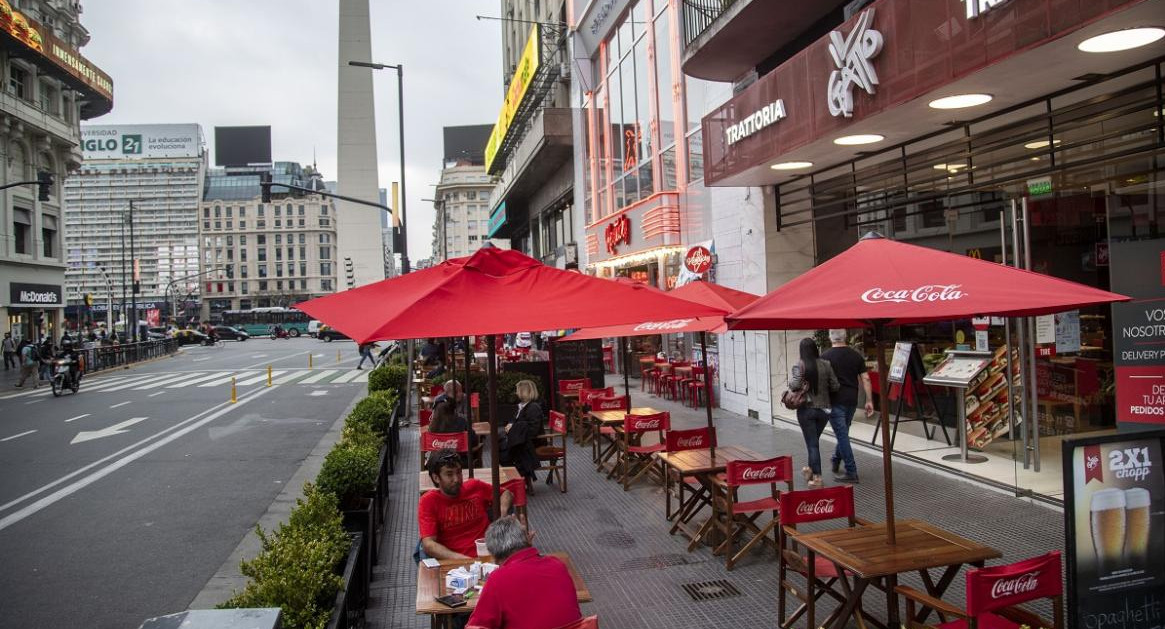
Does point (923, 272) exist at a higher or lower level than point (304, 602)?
higher

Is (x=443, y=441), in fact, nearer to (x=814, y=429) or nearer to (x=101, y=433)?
(x=814, y=429)

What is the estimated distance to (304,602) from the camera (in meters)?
4.05

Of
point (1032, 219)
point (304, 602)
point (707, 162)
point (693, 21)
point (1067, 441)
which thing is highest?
point (693, 21)

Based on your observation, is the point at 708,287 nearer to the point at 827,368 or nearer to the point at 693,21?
the point at 827,368

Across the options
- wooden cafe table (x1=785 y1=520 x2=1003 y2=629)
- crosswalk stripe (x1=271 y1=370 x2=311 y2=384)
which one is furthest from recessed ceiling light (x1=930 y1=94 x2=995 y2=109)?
crosswalk stripe (x1=271 y1=370 x2=311 y2=384)

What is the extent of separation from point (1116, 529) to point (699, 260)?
Answer: 11.6 m

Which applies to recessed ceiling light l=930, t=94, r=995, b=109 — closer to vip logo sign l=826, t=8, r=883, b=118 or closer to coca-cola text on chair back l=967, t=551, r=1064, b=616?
vip logo sign l=826, t=8, r=883, b=118

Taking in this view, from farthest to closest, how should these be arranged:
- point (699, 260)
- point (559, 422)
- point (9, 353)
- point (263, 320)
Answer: point (263, 320)
point (9, 353)
point (699, 260)
point (559, 422)

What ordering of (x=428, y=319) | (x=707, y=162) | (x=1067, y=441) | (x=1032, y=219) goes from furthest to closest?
(x=707, y=162) → (x=1032, y=219) → (x=428, y=319) → (x=1067, y=441)

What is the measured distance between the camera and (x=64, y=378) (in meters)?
22.2

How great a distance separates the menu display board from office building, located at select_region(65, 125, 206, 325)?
→ 133 meters

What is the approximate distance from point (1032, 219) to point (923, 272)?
17.9 feet

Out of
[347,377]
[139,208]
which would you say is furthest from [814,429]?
[139,208]

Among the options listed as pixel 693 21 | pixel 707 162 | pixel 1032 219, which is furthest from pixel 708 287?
pixel 693 21
